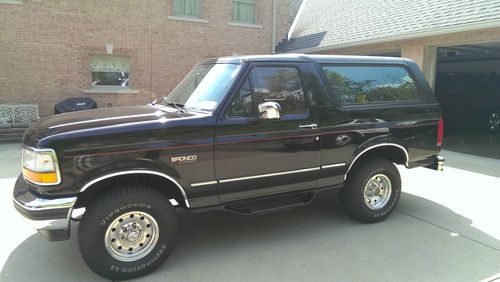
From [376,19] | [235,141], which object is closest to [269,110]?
[235,141]

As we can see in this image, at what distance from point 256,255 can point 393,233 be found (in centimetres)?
173

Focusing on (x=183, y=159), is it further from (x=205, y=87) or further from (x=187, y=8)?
(x=187, y=8)

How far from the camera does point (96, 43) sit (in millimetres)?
11914

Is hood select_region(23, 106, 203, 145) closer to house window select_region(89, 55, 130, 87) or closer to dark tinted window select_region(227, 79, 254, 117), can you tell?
dark tinted window select_region(227, 79, 254, 117)

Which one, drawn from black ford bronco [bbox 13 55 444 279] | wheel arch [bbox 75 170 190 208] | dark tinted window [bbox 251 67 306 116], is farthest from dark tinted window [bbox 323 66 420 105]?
wheel arch [bbox 75 170 190 208]

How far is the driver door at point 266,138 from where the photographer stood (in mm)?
3604

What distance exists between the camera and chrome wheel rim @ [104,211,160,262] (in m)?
3.26

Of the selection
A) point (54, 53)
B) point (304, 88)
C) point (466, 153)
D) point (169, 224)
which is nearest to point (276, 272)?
point (169, 224)

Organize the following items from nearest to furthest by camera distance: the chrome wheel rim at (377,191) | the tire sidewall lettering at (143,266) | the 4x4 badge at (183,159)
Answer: the tire sidewall lettering at (143,266)
the 4x4 badge at (183,159)
the chrome wheel rim at (377,191)

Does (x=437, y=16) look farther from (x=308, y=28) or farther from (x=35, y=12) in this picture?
(x=35, y=12)

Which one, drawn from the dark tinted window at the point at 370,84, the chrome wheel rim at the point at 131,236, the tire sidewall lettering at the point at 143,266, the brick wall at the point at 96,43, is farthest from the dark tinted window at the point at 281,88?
the brick wall at the point at 96,43

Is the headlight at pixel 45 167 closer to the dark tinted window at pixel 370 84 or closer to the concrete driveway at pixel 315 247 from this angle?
the concrete driveway at pixel 315 247

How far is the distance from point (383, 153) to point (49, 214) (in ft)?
12.6

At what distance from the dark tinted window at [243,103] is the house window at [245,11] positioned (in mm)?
11182
